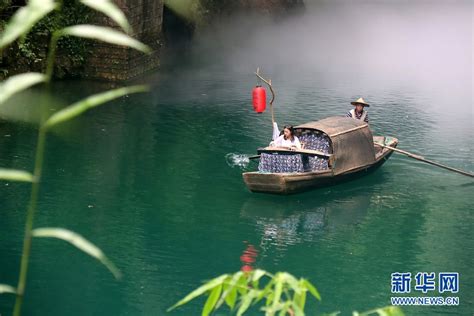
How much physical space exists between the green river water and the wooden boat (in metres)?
0.37

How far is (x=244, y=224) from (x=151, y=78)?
12.6 meters

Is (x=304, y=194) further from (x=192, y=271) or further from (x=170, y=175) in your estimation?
(x=192, y=271)

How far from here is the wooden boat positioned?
19.8m

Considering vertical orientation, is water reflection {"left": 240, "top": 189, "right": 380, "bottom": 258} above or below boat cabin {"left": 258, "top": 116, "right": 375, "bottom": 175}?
below

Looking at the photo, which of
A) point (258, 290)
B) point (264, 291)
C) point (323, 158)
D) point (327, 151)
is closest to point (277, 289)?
point (264, 291)

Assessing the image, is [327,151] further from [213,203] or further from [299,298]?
[299,298]

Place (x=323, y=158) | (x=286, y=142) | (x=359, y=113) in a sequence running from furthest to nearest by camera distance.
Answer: (x=359, y=113), (x=323, y=158), (x=286, y=142)

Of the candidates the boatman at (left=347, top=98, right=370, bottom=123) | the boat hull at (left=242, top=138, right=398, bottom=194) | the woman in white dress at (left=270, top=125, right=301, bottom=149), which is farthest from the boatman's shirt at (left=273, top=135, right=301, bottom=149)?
the boatman at (left=347, top=98, right=370, bottom=123)

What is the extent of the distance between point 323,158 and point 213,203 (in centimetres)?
259

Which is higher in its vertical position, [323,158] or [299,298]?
[323,158]

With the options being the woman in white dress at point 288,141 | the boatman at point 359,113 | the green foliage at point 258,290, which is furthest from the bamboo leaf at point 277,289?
the boatman at point 359,113

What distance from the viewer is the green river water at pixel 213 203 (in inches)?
609

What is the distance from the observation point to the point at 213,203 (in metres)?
19.7

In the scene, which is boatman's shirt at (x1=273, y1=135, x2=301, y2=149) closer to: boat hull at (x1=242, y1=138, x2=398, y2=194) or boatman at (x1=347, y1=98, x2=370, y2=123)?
boat hull at (x1=242, y1=138, x2=398, y2=194)
